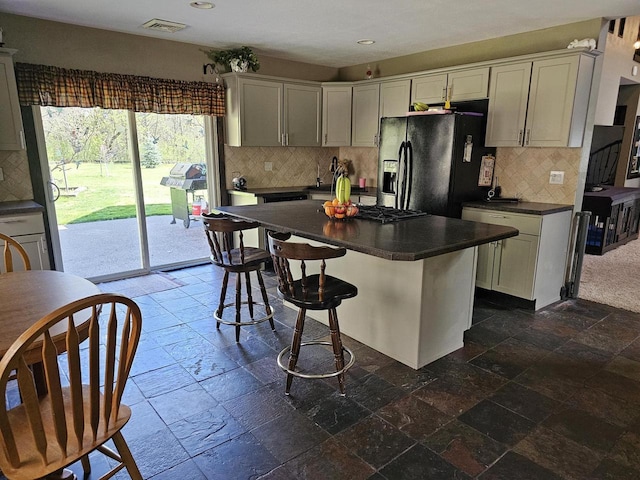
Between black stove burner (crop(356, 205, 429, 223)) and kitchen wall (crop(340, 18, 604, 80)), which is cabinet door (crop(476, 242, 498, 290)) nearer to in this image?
black stove burner (crop(356, 205, 429, 223))

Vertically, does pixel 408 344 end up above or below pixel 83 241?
below

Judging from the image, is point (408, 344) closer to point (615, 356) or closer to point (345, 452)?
point (345, 452)

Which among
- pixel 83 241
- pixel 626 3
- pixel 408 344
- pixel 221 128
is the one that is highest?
pixel 626 3

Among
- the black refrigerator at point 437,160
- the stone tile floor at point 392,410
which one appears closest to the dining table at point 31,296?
the stone tile floor at point 392,410

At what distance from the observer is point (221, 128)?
4.98 metres

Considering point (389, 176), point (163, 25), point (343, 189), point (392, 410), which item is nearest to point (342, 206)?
point (343, 189)

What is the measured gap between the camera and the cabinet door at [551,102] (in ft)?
11.7

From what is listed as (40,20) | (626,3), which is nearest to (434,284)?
(626,3)

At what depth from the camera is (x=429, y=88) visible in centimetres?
461

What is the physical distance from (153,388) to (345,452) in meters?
1.24

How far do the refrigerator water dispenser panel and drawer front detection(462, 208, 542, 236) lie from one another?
0.83 m

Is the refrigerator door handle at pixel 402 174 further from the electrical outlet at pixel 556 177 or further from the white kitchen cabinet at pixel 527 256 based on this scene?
the electrical outlet at pixel 556 177

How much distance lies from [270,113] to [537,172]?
3000 millimetres

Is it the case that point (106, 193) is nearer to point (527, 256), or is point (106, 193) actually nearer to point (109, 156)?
point (109, 156)
